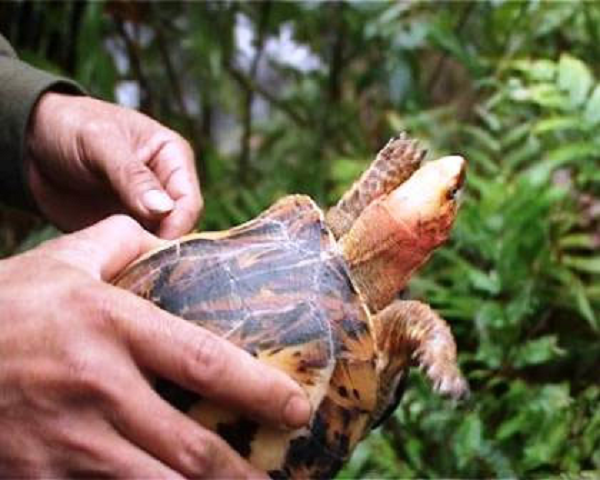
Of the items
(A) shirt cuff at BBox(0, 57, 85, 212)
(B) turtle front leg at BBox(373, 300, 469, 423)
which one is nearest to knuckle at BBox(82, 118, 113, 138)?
(A) shirt cuff at BBox(0, 57, 85, 212)

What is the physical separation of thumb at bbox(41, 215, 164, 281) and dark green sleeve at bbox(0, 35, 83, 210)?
15.5 inches

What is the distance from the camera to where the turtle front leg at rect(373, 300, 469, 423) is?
3.63ft

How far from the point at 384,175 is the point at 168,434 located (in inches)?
18.2

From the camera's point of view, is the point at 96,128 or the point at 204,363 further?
the point at 96,128

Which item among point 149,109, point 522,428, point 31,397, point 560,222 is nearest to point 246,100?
point 149,109

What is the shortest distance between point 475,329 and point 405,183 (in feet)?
2.33

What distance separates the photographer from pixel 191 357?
0.92m

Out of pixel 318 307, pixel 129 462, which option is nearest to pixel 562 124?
pixel 318 307

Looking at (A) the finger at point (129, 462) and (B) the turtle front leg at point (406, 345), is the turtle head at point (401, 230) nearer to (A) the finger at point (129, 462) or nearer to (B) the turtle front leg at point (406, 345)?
(B) the turtle front leg at point (406, 345)

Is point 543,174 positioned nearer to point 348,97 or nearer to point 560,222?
point 560,222

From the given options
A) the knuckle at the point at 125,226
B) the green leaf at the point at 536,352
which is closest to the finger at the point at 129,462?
→ the knuckle at the point at 125,226

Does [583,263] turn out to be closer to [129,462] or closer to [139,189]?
[139,189]

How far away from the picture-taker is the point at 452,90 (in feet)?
10.8

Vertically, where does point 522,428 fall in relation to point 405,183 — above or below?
below
